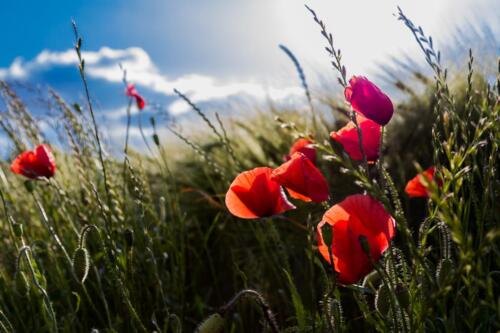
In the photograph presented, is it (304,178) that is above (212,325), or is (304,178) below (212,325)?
above

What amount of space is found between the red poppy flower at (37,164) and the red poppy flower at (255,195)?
0.88 m

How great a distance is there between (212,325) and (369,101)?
1.38 feet

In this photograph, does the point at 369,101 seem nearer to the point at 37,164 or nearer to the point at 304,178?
the point at 304,178

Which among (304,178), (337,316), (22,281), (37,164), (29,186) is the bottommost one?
(337,316)

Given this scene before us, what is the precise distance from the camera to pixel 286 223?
2.64 m

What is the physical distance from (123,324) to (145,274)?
28 cm

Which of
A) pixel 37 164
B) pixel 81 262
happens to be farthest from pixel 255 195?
pixel 37 164

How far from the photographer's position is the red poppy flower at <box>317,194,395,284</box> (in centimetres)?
90

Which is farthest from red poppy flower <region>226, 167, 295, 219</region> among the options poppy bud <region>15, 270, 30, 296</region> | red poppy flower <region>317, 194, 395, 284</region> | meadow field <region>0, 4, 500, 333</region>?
poppy bud <region>15, 270, 30, 296</region>

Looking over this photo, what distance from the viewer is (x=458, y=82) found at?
114 inches

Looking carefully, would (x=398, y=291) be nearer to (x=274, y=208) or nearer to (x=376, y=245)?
(x=376, y=245)

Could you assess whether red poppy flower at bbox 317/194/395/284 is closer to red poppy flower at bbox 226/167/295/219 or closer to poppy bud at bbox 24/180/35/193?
red poppy flower at bbox 226/167/295/219

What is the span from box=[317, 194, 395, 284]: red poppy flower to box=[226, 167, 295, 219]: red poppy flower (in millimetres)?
213

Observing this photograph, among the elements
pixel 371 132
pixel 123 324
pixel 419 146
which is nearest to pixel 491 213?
pixel 371 132
